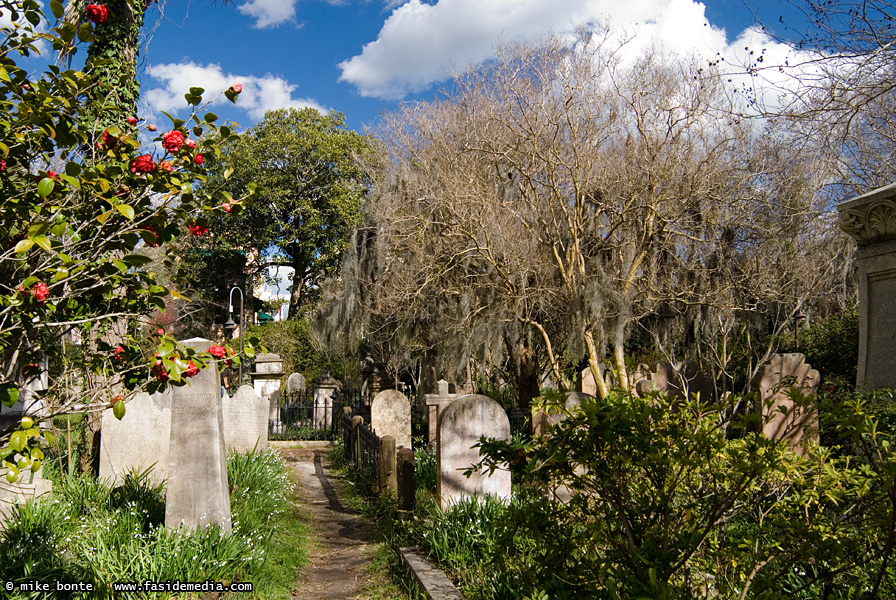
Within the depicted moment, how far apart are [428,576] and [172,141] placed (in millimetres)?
3662

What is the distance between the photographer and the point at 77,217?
3.23 metres

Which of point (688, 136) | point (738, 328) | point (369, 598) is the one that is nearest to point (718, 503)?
point (369, 598)

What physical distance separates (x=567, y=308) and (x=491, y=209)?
276 cm

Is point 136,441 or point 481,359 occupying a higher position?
point 481,359

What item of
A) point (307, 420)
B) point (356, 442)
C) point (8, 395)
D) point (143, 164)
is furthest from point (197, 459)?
point (307, 420)

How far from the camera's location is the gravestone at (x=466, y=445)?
254 inches

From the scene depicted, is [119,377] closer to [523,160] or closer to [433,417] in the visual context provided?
[433,417]

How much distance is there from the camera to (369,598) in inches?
203

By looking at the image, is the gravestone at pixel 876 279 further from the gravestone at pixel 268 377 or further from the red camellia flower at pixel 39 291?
the gravestone at pixel 268 377

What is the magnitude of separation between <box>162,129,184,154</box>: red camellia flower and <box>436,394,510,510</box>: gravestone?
4.11 metres

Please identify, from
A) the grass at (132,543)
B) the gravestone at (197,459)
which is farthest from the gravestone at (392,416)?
the gravestone at (197,459)

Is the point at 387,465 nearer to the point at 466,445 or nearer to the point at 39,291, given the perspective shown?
the point at 466,445

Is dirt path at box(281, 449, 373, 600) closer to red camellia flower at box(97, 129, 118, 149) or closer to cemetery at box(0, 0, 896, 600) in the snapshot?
cemetery at box(0, 0, 896, 600)

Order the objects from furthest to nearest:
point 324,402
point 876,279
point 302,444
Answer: point 324,402
point 302,444
point 876,279
